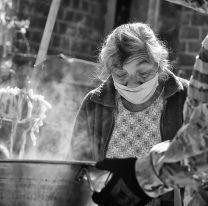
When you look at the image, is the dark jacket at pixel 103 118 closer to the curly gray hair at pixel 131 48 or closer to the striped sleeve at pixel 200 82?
the curly gray hair at pixel 131 48

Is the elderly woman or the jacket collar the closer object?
the elderly woman

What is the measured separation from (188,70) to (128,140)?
15.6 ft

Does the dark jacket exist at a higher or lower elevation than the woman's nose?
lower

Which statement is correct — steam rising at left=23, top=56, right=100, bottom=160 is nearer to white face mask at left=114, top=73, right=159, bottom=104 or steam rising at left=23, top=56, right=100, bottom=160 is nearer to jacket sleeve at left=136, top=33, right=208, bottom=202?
white face mask at left=114, top=73, right=159, bottom=104

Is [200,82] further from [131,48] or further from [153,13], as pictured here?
[153,13]

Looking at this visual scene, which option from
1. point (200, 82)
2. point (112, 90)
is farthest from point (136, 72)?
point (200, 82)

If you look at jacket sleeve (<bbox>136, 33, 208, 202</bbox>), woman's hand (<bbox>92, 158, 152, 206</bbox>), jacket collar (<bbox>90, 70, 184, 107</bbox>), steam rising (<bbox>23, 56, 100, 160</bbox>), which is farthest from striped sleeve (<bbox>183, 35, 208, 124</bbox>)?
steam rising (<bbox>23, 56, 100, 160</bbox>)

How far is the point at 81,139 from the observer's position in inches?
144

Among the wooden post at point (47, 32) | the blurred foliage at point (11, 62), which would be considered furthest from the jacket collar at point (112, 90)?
the blurred foliage at point (11, 62)

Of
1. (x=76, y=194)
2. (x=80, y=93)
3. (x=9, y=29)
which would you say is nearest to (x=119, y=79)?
(x=76, y=194)

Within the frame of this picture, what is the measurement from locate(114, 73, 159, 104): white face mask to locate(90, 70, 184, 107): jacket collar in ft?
0.30

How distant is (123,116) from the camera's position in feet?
11.5

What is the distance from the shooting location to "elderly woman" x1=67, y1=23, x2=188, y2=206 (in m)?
3.33

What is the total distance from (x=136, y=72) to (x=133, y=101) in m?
0.21
